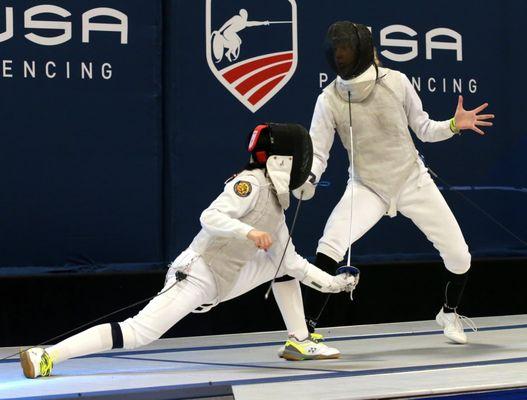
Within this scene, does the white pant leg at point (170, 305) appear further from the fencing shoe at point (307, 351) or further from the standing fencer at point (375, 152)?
the standing fencer at point (375, 152)

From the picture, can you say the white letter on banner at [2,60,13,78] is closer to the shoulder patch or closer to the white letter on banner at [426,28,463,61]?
the shoulder patch

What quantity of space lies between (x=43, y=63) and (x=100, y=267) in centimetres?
90

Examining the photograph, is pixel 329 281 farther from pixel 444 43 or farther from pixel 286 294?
pixel 444 43

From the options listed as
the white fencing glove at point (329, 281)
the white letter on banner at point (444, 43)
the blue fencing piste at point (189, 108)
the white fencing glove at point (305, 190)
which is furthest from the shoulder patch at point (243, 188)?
the white letter on banner at point (444, 43)

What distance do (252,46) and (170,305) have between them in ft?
5.82

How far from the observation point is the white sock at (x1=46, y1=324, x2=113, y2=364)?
2852 mm

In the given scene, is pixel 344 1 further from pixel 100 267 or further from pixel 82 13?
pixel 100 267

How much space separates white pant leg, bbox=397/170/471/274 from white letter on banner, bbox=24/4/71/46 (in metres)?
1.60

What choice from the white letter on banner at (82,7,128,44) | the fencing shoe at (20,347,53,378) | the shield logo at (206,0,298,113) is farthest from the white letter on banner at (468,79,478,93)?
the fencing shoe at (20,347,53,378)

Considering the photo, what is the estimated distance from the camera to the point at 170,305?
2953 millimetres

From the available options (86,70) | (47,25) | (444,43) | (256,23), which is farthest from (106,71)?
(444,43)

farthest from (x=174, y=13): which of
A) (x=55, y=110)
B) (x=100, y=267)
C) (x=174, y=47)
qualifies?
(x=100, y=267)

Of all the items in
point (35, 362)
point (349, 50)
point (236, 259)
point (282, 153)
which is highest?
point (349, 50)

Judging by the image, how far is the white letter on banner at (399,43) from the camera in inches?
182
